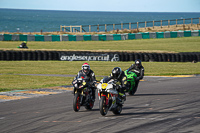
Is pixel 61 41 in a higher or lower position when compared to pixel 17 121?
higher

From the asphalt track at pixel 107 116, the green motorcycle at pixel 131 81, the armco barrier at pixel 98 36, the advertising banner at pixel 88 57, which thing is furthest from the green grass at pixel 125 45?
the asphalt track at pixel 107 116

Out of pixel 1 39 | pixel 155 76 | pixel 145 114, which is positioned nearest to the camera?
pixel 145 114

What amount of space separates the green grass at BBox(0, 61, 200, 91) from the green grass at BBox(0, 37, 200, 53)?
814cm

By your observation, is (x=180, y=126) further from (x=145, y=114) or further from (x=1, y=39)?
(x=1, y=39)

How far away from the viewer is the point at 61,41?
46.0 metres

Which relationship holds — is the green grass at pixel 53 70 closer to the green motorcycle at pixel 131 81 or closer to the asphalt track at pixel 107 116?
the asphalt track at pixel 107 116

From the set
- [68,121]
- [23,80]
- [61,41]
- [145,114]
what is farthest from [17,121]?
[61,41]

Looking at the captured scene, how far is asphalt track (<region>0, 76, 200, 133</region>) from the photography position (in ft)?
26.8

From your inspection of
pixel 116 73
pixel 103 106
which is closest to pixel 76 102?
pixel 103 106

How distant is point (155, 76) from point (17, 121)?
1428 cm

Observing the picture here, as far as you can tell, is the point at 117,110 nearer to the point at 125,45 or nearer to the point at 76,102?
the point at 76,102

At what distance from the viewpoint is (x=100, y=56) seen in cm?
3066

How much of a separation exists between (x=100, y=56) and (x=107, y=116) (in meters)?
21.0

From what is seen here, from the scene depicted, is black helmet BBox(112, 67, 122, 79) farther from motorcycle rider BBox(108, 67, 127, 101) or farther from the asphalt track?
the asphalt track
